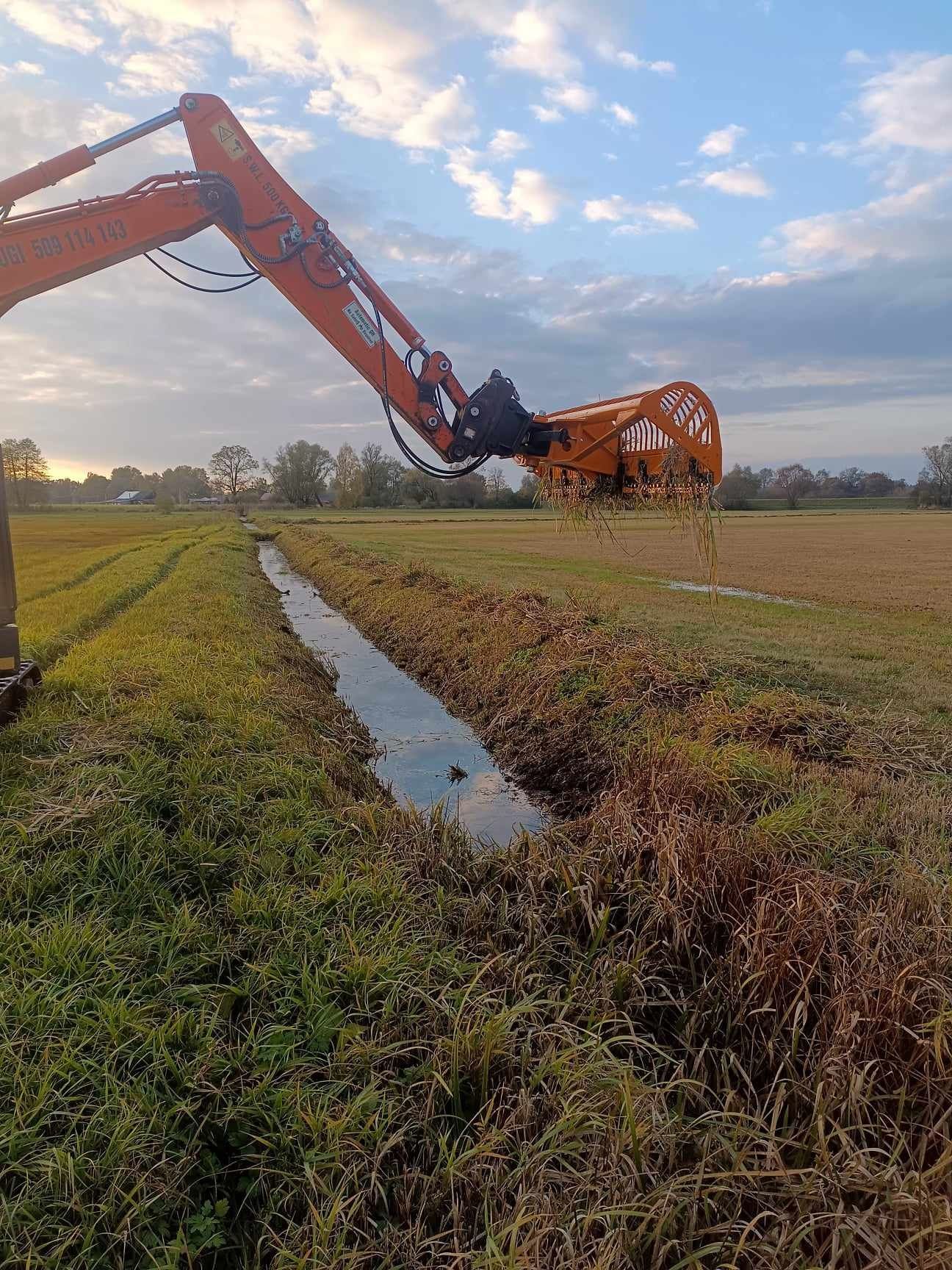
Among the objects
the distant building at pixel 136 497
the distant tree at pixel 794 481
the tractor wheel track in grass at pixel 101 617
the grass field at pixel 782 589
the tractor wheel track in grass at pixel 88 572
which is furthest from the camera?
the distant building at pixel 136 497

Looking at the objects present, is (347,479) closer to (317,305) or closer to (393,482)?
(393,482)

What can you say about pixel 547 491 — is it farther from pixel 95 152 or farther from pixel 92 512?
pixel 92 512

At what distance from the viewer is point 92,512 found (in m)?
79.0

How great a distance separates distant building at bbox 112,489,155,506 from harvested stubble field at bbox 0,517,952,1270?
426ft

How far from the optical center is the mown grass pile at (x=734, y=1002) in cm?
227

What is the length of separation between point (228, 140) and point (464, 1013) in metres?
7.79

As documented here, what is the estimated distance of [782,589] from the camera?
19094 mm

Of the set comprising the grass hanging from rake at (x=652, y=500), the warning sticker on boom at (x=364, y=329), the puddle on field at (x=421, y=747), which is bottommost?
the puddle on field at (x=421, y=747)

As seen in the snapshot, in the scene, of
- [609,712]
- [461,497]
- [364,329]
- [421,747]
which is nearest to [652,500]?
[609,712]

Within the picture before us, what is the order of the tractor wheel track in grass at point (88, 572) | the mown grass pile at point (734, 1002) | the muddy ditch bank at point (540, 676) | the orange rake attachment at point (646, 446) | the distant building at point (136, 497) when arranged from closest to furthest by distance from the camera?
the mown grass pile at point (734, 1002), the orange rake attachment at point (646, 446), the muddy ditch bank at point (540, 676), the tractor wheel track in grass at point (88, 572), the distant building at point (136, 497)

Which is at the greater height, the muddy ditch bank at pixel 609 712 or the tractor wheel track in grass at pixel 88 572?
the tractor wheel track in grass at pixel 88 572

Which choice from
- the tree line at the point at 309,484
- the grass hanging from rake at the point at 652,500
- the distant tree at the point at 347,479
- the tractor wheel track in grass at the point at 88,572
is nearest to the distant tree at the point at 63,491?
the tree line at the point at 309,484

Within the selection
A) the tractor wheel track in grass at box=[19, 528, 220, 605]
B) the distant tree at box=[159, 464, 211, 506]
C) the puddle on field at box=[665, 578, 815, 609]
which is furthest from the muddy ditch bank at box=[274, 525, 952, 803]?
the distant tree at box=[159, 464, 211, 506]

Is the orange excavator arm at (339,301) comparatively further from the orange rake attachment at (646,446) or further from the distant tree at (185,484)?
the distant tree at (185,484)
